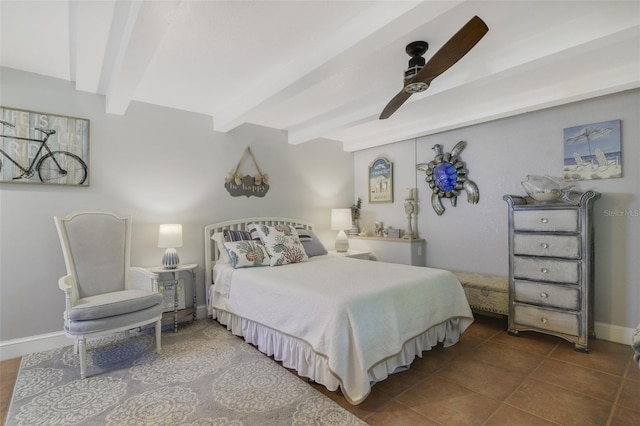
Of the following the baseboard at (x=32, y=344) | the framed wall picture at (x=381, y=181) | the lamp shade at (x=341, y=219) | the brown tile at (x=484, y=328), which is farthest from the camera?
the framed wall picture at (x=381, y=181)

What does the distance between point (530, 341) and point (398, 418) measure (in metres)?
1.95

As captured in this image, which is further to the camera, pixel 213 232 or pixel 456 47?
pixel 213 232

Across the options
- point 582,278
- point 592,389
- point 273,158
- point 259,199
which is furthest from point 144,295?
point 582,278

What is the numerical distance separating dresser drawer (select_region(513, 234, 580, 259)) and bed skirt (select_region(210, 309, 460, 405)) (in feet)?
3.32

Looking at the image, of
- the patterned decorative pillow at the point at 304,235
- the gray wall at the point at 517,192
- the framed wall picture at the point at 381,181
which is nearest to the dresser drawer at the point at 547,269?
the gray wall at the point at 517,192

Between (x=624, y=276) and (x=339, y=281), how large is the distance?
2766 millimetres

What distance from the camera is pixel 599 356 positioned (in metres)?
2.66

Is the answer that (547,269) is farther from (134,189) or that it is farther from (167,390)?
(134,189)

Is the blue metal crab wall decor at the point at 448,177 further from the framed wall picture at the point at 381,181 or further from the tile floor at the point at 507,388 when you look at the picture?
the tile floor at the point at 507,388

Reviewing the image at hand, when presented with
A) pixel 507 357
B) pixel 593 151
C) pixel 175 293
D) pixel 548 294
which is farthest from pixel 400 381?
pixel 593 151

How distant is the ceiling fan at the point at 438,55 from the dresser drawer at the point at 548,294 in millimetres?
2207

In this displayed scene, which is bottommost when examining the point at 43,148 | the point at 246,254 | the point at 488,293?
the point at 488,293

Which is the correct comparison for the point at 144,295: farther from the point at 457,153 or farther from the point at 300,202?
the point at 457,153

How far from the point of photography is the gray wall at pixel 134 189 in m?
2.76
